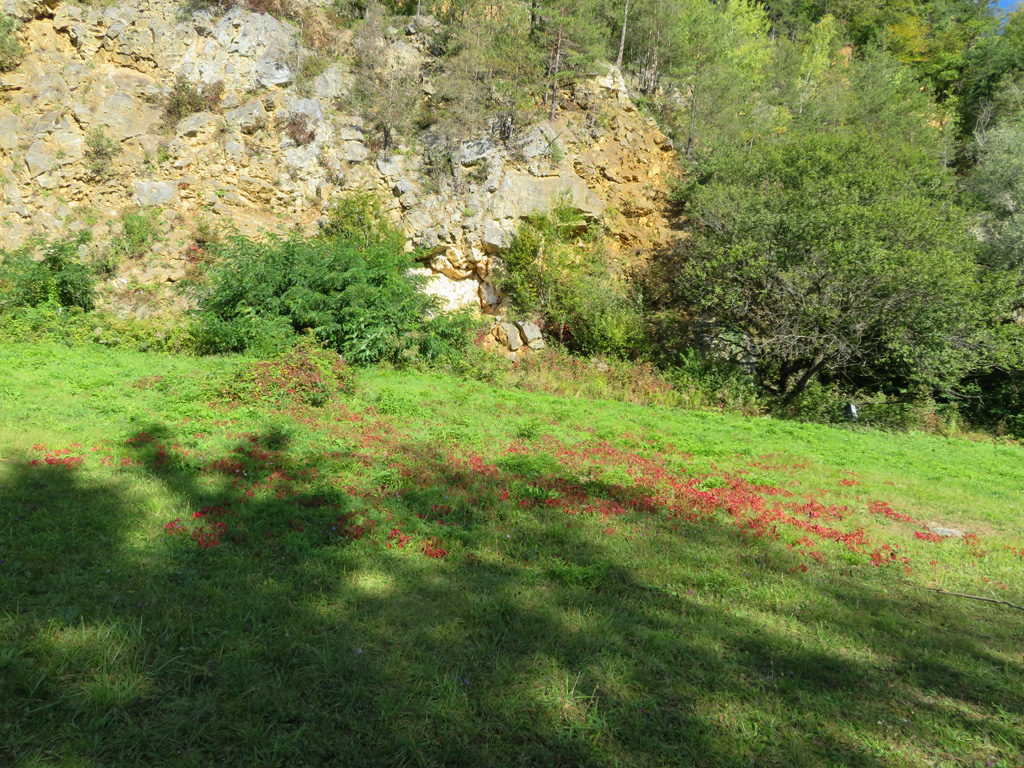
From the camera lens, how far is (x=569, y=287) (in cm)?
2055

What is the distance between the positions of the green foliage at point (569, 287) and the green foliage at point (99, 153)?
1614cm

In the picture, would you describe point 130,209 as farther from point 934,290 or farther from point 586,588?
point 934,290

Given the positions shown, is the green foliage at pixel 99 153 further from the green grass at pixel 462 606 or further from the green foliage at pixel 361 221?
the green grass at pixel 462 606

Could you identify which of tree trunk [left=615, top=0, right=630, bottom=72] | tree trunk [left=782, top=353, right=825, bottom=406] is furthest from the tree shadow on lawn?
tree trunk [left=615, top=0, right=630, bottom=72]

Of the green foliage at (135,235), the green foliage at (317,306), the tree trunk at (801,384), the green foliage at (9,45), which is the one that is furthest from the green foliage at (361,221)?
the tree trunk at (801,384)

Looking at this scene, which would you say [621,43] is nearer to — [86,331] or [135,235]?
[135,235]

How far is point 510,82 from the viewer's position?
2381 centimetres

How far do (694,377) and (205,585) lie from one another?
53.9 feet

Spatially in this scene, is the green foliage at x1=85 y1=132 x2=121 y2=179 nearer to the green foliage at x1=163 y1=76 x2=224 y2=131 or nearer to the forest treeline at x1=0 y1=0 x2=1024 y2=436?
the green foliage at x1=163 y1=76 x2=224 y2=131

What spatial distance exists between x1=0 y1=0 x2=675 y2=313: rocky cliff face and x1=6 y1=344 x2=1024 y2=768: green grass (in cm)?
1524

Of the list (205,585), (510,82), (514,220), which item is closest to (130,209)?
(514,220)

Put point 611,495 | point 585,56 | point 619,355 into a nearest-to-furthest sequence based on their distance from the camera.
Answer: point 611,495 → point 619,355 → point 585,56

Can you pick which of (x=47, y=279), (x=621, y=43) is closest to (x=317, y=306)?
(x=47, y=279)

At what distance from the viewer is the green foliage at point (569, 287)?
19.8m
